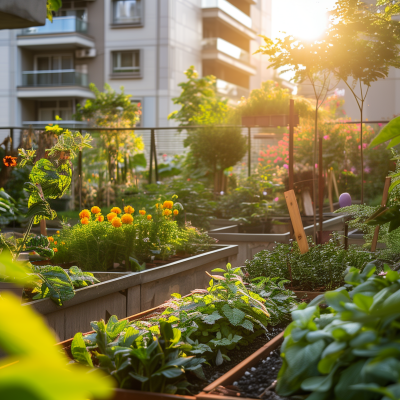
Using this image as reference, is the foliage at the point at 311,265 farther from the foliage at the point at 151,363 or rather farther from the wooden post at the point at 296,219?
the foliage at the point at 151,363

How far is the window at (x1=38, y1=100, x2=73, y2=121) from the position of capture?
2562cm

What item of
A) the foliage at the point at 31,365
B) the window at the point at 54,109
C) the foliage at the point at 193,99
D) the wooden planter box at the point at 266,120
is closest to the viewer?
the foliage at the point at 31,365

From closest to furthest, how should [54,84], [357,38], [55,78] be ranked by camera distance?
[357,38], [55,78], [54,84]

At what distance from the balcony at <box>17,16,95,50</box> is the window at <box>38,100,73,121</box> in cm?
278

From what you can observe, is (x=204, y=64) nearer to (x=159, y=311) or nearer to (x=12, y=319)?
(x=159, y=311)

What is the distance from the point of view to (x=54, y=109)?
26000 mm

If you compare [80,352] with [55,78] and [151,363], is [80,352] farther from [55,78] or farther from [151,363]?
[55,78]

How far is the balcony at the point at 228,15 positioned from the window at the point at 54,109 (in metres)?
8.58

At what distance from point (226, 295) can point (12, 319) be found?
7.03ft

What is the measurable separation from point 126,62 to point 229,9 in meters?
7.45

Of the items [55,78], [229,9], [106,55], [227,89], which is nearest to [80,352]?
[106,55]

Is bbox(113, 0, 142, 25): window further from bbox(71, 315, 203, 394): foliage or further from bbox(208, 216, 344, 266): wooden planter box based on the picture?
bbox(71, 315, 203, 394): foliage

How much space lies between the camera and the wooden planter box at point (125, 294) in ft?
9.00

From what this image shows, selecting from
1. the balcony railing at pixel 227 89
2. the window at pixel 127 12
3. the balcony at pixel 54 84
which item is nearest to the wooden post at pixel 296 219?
the window at pixel 127 12
